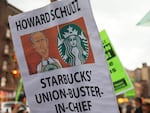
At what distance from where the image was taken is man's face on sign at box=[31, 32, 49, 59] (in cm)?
363

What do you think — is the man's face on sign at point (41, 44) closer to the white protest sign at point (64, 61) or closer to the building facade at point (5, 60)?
the white protest sign at point (64, 61)

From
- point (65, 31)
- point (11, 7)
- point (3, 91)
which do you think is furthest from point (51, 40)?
point (11, 7)

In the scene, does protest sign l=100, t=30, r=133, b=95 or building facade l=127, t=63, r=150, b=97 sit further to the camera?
building facade l=127, t=63, r=150, b=97

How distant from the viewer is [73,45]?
3557 millimetres

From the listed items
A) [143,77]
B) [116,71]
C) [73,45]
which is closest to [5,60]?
[116,71]

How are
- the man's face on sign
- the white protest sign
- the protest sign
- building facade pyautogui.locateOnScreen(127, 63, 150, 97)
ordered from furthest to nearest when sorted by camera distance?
building facade pyautogui.locateOnScreen(127, 63, 150, 97) < the protest sign < the man's face on sign < the white protest sign

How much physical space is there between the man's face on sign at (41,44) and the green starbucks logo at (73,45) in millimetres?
115

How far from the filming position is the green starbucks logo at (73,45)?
3.52 m

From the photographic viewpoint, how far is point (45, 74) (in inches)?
144

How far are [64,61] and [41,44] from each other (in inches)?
10.0

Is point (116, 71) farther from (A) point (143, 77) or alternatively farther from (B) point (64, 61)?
(A) point (143, 77)

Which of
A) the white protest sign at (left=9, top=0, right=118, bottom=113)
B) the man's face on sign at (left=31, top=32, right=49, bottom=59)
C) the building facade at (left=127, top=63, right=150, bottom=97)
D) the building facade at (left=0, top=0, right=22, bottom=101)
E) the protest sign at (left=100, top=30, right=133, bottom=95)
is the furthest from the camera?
the building facade at (left=127, top=63, right=150, bottom=97)

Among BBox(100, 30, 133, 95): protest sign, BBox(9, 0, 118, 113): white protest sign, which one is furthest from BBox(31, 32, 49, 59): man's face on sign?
BBox(100, 30, 133, 95): protest sign

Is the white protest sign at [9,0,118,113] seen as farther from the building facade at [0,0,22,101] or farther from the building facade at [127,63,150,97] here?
the building facade at [127,63,150,97]
